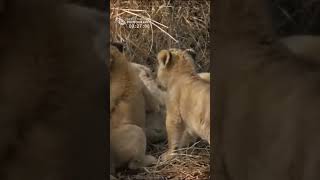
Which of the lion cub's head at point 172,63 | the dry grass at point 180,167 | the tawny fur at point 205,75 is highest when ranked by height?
the lion cub's head at point 172,63

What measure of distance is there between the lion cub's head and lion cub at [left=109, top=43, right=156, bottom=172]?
4cm

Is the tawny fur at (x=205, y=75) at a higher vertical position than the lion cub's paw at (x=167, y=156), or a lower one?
higher

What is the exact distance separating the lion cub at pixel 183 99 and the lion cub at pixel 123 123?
4 cm

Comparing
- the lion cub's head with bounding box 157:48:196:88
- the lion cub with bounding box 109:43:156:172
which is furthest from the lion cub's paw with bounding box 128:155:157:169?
the lion cub's head with bounding box 157:48:196:88

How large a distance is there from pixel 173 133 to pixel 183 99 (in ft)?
0.21

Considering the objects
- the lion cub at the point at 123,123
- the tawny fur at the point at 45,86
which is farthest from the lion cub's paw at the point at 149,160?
the tawny fur at the point at 45,86

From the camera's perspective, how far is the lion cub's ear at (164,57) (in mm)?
1087

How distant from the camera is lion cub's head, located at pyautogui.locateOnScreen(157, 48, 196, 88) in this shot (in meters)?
1.08

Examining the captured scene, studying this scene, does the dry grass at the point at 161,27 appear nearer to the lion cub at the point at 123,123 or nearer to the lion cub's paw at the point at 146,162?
the lion cub at the point at 123,123

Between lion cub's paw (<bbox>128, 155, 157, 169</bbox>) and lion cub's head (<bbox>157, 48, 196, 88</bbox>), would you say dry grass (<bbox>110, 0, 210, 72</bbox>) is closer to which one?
lion cub's head (<bbox>157, 48, 196, 88</bbox>)

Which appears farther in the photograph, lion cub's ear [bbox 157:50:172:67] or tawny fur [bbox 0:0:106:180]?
lion cub's ear [bbox 157:50:172:67]

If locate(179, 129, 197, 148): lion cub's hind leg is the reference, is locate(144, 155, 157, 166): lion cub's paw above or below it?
below

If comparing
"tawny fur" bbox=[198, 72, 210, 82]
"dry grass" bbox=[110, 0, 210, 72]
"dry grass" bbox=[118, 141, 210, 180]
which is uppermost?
"dry grass" bbox=[110, 0, 210, 72]

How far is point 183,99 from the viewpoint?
1.09 metres
